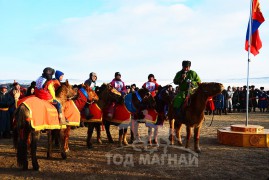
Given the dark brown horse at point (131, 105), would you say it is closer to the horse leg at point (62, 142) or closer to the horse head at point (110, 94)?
the horse head at point (110, 94)

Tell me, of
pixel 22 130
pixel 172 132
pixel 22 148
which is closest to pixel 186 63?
pixel 172 132

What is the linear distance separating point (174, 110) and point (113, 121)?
2251 mm

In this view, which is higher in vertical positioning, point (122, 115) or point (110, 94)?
point (110, 94)

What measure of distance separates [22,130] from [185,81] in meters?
5.40

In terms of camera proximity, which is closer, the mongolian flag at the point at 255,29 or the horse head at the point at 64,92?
the horse head at the point at 64,92

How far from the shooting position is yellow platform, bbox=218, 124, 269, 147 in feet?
31.9

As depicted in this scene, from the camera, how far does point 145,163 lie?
24.8 feet

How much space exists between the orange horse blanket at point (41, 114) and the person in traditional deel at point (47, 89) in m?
0.23

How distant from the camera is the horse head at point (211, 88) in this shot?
8.19 m

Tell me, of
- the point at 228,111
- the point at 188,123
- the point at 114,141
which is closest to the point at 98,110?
the point at 114,141

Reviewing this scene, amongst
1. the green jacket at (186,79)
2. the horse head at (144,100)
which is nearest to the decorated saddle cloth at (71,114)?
the horse head at (144,100)

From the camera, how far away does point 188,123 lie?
350 inches

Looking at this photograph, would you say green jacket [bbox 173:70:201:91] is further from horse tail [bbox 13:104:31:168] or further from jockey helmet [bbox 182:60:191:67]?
horse tail [bbox 13:104:31:168]

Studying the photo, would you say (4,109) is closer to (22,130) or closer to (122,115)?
(122,115)
